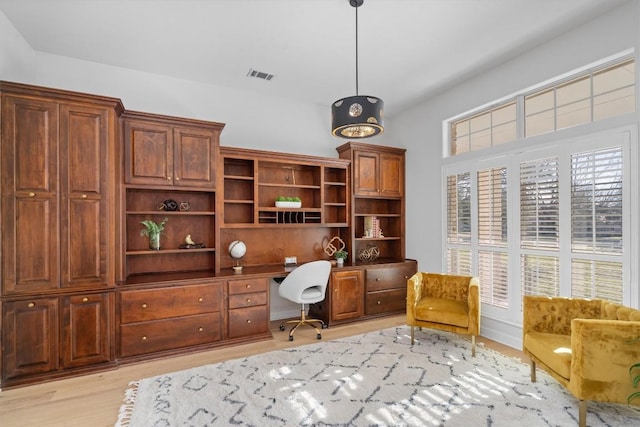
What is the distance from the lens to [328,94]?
4.48m

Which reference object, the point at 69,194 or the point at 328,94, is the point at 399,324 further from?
the point at 69,194

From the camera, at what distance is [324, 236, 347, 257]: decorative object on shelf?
4.75m

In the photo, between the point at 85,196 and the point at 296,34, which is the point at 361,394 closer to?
the point at 85,196

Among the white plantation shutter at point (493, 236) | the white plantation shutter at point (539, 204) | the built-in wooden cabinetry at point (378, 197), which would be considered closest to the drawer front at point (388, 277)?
the built-in wooden cabinetry at point (378, 197)

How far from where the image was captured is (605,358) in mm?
1999

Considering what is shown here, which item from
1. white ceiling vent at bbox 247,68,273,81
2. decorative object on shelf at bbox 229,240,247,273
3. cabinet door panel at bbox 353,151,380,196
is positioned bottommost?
decorative object on shelf at bbox 229,240,247,273

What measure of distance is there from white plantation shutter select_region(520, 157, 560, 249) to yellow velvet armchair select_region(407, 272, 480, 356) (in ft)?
2.47

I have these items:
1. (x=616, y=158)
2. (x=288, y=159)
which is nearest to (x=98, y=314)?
(x=288, y=159)

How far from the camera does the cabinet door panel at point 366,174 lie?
4613 mm

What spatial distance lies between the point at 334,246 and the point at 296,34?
2.91 metres

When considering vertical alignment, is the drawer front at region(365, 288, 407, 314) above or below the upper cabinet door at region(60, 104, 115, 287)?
below

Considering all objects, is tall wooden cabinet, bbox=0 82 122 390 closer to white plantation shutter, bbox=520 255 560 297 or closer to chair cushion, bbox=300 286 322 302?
chair cushion, bbox=300 286 322 302

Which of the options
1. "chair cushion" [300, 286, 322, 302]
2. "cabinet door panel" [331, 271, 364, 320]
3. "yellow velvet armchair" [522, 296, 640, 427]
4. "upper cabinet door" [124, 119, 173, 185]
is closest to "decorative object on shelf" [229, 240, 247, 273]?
"chair cushion" [300, 286, 322, 302]

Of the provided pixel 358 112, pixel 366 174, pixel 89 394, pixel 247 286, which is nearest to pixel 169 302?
pixel 247 286
